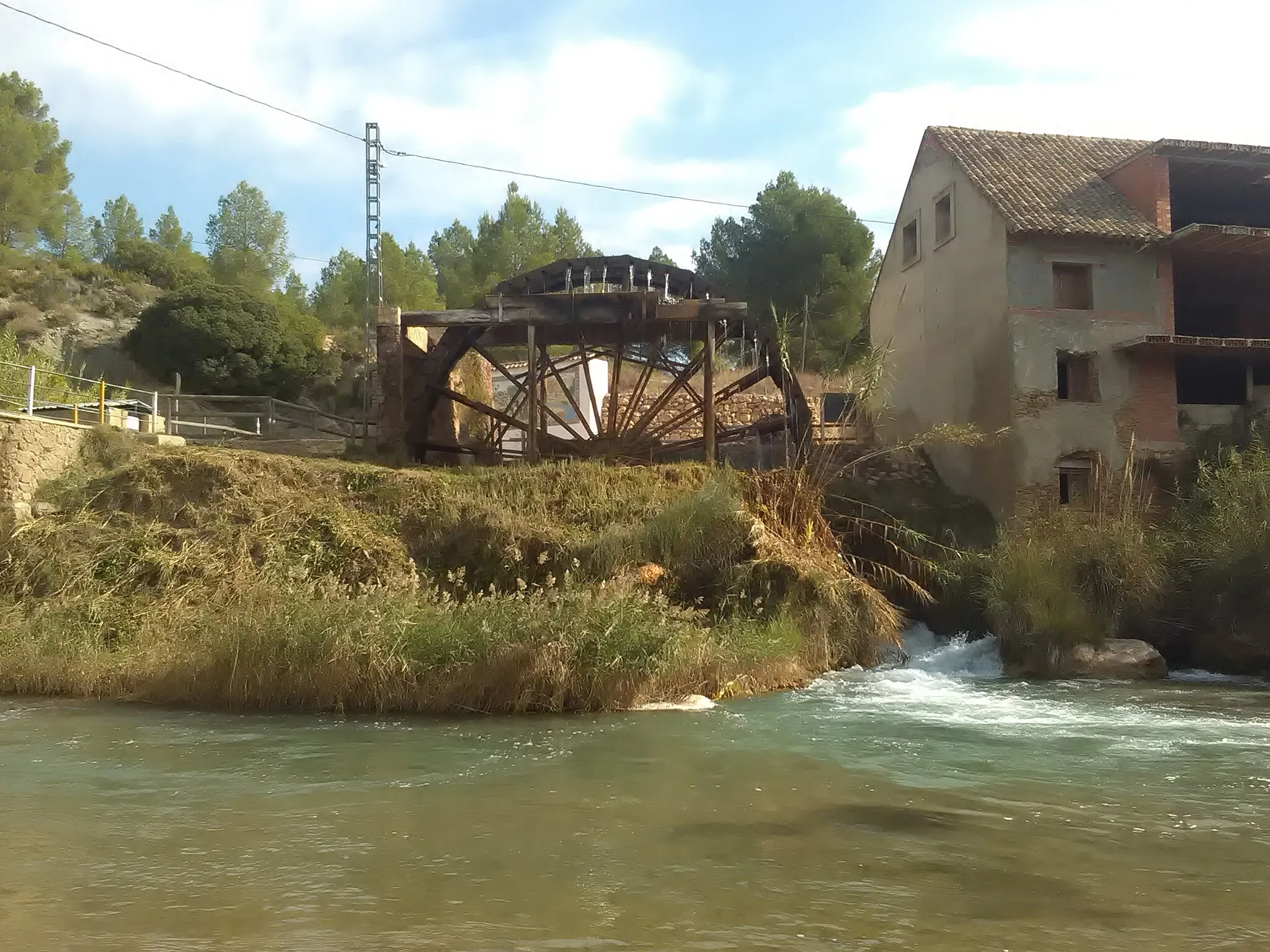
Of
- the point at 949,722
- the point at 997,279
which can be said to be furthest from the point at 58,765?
the point at 997,279

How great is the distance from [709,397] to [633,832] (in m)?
12.5

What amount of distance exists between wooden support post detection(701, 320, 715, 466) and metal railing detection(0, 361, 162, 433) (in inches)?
370

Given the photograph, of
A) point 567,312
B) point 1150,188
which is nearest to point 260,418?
point 567,312

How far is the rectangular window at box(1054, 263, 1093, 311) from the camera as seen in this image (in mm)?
19109

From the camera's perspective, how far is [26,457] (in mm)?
15055

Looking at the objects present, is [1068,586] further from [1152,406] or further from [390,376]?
[390,376]

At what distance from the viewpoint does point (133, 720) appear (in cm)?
982

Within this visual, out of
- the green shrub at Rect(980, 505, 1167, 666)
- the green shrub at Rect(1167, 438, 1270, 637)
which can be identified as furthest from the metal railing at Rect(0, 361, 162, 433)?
the green shrub at Rect(1167, 438, 1270, 637)

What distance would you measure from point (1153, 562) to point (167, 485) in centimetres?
1394

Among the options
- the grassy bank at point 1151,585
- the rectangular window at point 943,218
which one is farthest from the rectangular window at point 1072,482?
the rectangular window at point 943,218

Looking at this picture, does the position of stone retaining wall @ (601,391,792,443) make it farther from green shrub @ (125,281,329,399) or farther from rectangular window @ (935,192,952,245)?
green shrub @ (125,281,329,399)

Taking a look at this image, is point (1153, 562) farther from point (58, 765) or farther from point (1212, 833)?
point (58, 765)

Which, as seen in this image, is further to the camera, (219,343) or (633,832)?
(219,343)

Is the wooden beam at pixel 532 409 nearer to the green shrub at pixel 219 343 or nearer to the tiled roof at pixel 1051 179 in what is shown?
the tiled roof at pixel 1051 179
